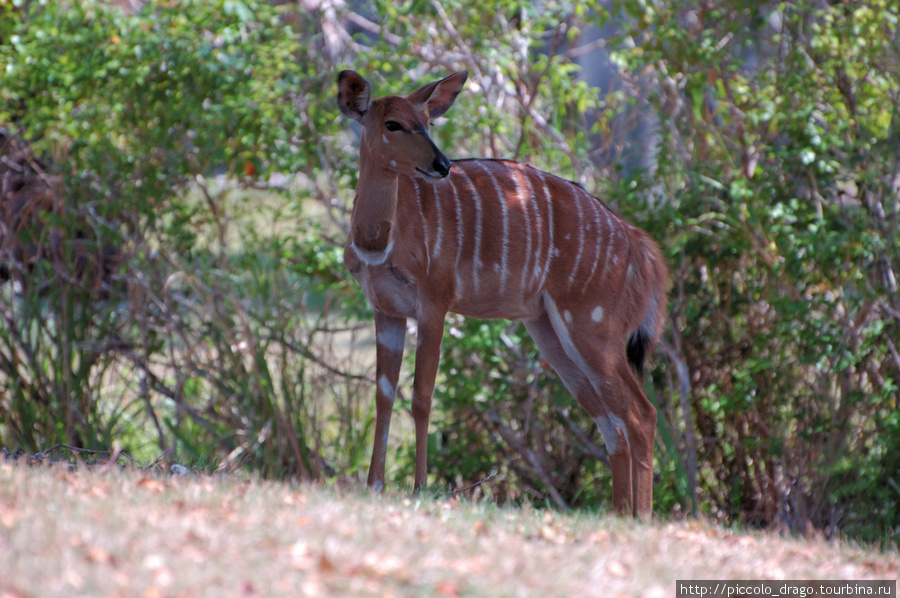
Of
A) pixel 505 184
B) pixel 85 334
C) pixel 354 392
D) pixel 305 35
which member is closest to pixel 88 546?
pixel 505 184

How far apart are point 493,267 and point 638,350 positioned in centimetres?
95

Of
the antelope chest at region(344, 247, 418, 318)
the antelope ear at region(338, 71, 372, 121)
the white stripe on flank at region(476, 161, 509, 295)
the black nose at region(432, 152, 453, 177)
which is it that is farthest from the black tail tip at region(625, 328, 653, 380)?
the antelope ear at region(338, 71, 372, 121)

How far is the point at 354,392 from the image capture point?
684cm

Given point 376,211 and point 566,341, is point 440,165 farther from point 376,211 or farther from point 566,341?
point 566,341

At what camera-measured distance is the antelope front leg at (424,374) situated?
14.0ft

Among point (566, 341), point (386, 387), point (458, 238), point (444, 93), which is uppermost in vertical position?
point (444, 93)

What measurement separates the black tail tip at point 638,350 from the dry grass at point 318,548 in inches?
56.2

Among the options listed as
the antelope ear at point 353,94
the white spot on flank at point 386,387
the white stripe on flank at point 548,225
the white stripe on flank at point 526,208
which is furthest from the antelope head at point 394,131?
the white spot on flank at point 386,387

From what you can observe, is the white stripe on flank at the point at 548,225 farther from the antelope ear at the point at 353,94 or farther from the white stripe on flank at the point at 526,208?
the antelope ear at the point at 353,94

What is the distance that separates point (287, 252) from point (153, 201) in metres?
1.03

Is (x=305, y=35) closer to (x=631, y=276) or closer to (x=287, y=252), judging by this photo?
(x=287, y=252)

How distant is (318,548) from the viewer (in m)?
2.53

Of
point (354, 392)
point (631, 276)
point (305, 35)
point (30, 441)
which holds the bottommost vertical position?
point (30, 441)

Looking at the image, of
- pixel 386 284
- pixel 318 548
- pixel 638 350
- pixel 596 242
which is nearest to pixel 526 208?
pixel 596 242
